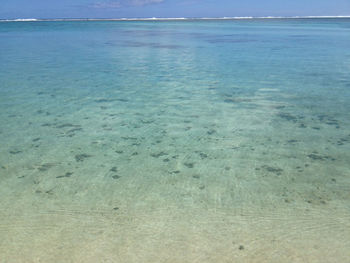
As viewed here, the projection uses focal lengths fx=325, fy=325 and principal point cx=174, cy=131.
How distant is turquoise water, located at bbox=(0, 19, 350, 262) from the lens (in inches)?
123

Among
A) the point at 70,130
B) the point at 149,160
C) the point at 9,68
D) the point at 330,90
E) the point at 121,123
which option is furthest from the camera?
the point at 9,68

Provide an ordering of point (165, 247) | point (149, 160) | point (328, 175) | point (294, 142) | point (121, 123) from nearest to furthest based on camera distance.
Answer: point (165, 247), point (328, 175), point (149, 160), point (294, 142), point (121, 123)

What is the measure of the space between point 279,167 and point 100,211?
8.58 feet

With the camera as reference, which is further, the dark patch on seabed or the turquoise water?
the dark patch on seabed

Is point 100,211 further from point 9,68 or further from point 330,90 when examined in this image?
point 9,68

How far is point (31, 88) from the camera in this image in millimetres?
10023

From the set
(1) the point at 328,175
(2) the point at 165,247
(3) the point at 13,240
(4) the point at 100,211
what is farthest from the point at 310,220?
(3) the point at 13,240

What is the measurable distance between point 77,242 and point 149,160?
2.08 meters

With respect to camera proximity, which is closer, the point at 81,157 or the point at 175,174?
the point at 175,174

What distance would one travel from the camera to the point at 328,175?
177 inches

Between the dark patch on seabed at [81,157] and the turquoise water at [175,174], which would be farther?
the dark patch on seabed at [81,157]

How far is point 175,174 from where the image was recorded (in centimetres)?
457

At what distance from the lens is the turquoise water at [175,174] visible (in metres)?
3.12

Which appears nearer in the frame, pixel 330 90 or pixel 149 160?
pixel 149 160
